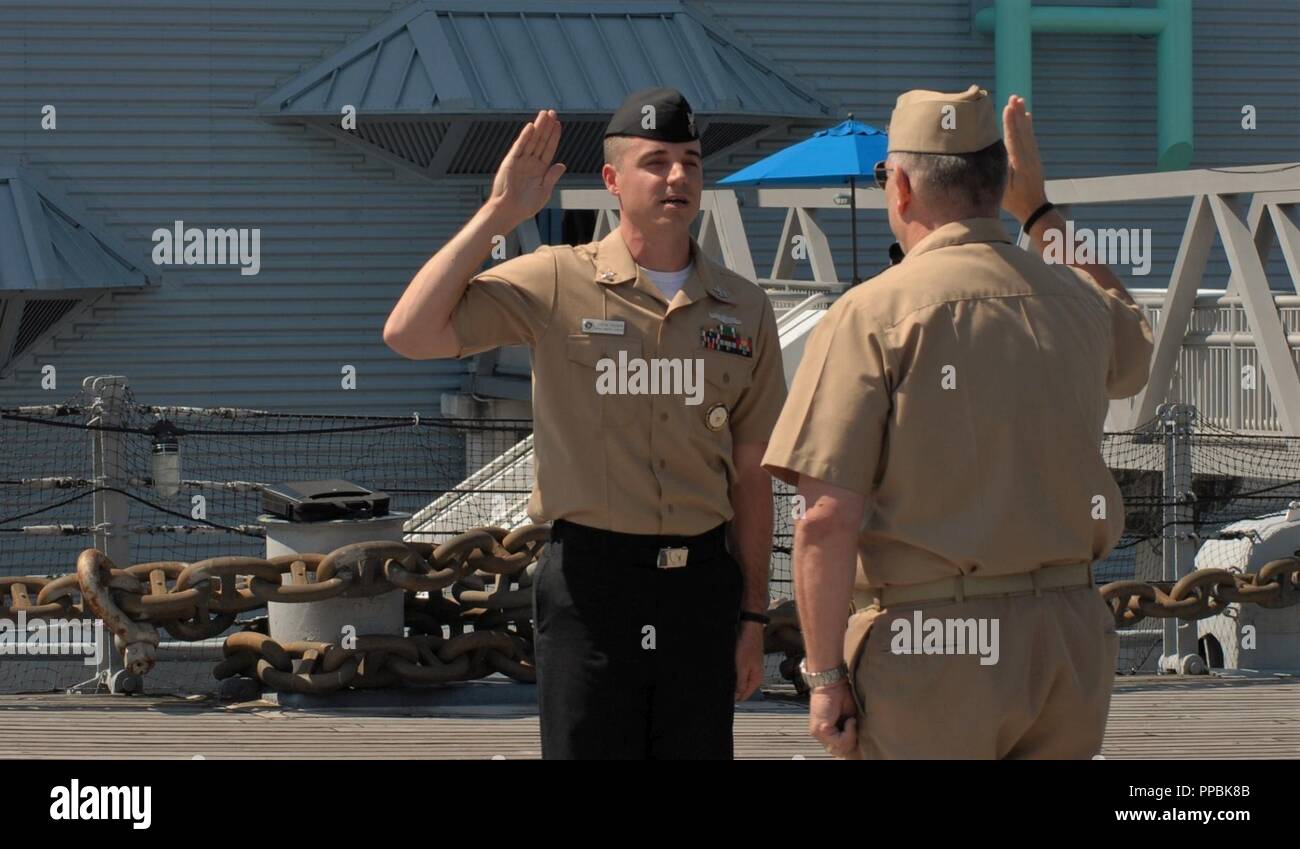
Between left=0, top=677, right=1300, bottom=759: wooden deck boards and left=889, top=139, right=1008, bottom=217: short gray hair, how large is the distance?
2.86 m

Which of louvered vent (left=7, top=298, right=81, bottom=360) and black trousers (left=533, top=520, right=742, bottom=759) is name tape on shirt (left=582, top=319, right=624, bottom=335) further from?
louvered vent (left=7, top=298, right=81, bottom=360)

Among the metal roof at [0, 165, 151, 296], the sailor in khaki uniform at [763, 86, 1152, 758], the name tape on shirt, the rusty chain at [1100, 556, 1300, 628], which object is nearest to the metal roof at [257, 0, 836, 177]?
the metal roof at [0, 165, 151, 296]

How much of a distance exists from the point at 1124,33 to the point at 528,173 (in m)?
18.7

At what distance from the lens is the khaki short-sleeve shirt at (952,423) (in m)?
2.99

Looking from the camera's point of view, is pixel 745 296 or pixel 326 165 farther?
pixel 326 165

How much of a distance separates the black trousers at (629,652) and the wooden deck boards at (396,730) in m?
2.01

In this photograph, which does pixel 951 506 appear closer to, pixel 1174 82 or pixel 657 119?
pixel 657 119

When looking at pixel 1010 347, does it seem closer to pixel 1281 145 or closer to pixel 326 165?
pixel 326 165

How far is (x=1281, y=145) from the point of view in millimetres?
21953

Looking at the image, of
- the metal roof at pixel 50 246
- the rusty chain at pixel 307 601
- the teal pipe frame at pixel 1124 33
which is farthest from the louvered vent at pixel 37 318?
the rusty chain at pixel 307 601

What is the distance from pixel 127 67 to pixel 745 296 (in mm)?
16351

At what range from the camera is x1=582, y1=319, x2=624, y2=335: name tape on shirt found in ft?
12.2
